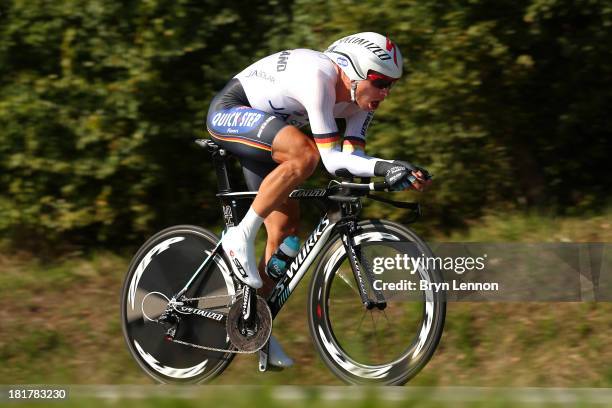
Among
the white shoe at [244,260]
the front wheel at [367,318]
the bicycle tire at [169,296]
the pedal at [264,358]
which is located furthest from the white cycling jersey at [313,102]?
the pedal at [264,358]

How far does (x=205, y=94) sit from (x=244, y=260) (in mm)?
3173

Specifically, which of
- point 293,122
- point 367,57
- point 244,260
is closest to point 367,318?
point 244,260

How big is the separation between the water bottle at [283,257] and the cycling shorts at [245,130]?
411mm

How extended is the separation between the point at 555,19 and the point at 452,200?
1770mm

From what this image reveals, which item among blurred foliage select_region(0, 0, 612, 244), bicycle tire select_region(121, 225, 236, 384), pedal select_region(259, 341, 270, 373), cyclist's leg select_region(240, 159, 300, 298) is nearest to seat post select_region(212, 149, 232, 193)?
cyclist's leg select_region(240, 159, 300, 298)

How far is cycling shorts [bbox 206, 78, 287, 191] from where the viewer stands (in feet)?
18.7

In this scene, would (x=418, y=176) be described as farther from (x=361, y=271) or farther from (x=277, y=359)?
(x=277, y=359)

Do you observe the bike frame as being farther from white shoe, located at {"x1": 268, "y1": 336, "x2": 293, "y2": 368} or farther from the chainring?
white shoe, located at {"x1": 268, "y1": 336, "x2": 293, "y2": 368}

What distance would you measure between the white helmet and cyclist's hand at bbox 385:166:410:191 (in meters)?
0.60

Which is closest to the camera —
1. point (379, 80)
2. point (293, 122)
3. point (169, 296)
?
point (379, 80)

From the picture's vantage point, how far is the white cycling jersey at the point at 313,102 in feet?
17.9

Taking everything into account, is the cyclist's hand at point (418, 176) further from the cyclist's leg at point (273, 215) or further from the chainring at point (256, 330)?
the chainring at point (256, 330)

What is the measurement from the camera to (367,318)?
569 cm

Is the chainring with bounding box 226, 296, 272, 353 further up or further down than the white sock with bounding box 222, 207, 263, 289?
further down
